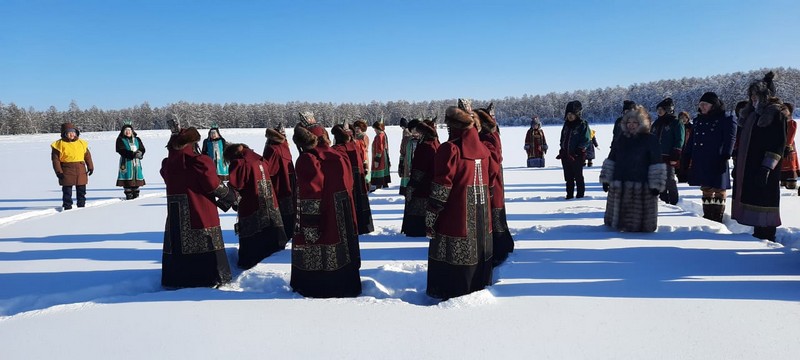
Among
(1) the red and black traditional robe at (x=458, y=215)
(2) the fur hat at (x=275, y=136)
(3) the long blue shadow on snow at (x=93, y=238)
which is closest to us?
(1) the red and black traditional robe at (x=458, y=215)

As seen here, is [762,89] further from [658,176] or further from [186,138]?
[186,138]

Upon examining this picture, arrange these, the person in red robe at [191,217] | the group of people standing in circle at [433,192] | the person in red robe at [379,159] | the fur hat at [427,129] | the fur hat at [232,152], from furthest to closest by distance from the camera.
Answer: the person in red robe at [379,159] → the fur hat at [232,152] → the fur hat at [427,129] → the person in red robe at [191,217] → the group of people standing in circle at [433,192]

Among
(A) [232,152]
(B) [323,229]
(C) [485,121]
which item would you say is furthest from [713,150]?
(A) [232,152]

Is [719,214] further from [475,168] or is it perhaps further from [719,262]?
[475,168]

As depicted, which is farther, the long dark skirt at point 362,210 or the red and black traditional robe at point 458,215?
the long dark skirt at point 362,210

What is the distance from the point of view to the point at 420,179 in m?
5.76

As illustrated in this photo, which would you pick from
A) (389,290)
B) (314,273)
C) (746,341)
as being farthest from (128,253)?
(746,341)

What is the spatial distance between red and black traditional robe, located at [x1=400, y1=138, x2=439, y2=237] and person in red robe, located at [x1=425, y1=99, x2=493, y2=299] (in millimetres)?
1093

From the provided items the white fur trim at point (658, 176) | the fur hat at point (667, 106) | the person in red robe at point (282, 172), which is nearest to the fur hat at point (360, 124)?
the person in red robe at point (282, 172)

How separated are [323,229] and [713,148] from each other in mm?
5705

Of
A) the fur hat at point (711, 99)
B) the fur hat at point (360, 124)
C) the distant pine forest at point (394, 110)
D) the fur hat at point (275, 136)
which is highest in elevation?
the distant pine forest at point (394, 110)

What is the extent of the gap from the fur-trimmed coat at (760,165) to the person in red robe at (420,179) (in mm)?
3291

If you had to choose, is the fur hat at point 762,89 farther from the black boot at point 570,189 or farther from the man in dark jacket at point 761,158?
the black boot at point 570,189

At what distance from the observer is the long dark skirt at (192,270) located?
4.42 metres
